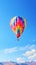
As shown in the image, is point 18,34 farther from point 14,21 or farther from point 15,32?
point 14,21

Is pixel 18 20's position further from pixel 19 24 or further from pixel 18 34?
pixel 18 34

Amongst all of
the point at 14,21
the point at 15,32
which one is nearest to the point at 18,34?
the point at 15,32

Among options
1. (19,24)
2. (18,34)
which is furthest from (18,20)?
(18,34)
